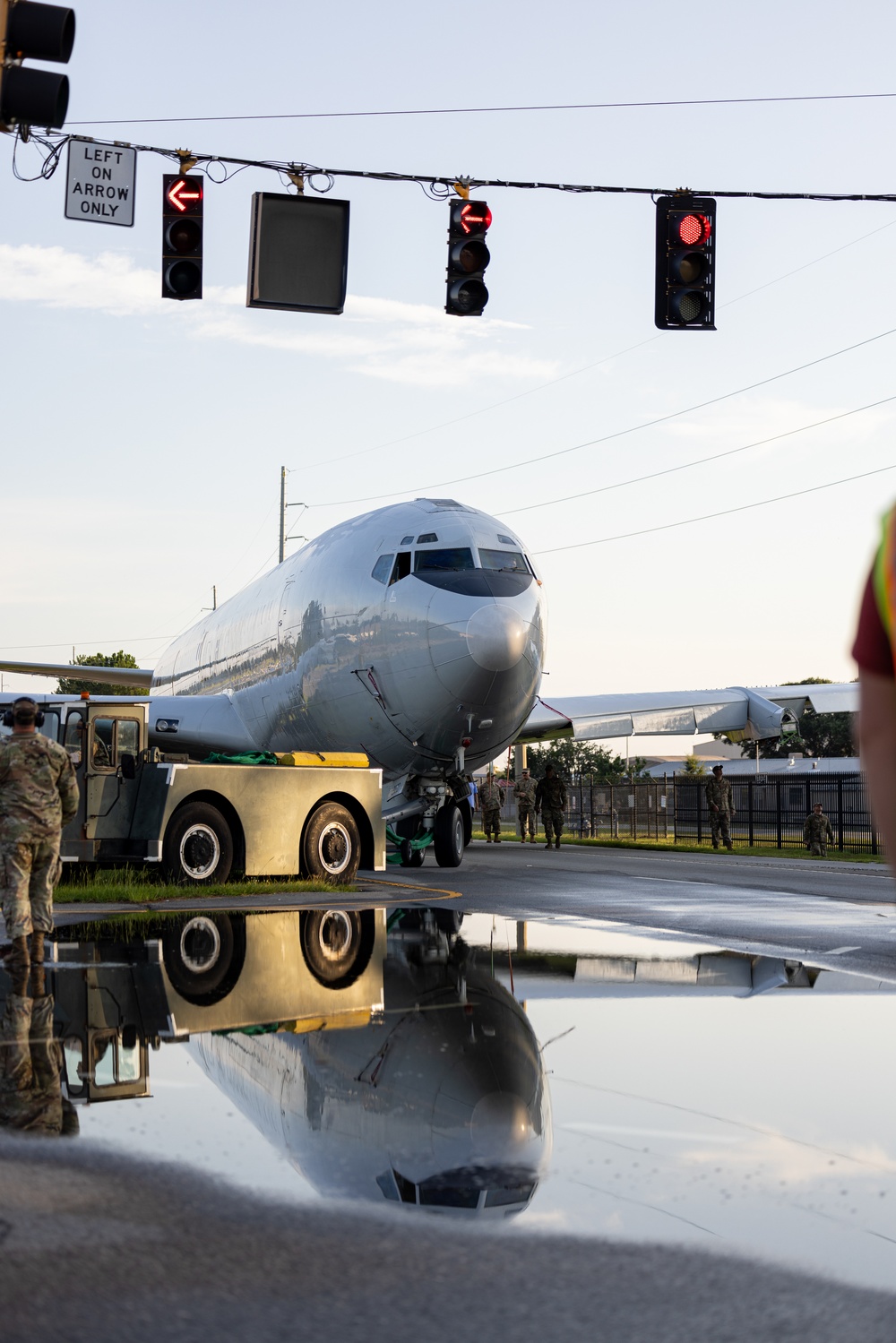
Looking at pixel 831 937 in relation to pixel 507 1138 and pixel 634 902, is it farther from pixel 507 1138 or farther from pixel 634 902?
pixel 507 1138

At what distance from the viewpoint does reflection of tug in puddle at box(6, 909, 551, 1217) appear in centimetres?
486

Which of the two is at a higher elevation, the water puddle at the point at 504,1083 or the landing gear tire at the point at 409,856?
the landing gear tire at the point at 409,856

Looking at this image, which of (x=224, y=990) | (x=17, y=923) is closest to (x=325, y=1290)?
(x=224, y=990)

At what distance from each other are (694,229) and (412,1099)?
1195cm

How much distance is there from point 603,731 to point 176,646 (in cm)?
1015

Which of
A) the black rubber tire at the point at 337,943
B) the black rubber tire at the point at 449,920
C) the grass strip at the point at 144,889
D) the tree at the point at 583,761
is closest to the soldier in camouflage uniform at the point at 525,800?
the grass strip at the point at 144,889

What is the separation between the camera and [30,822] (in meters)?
10.1

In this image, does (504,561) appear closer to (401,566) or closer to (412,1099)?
(401,566)

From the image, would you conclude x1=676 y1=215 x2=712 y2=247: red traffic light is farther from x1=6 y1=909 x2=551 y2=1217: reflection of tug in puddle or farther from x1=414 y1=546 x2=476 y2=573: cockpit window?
x1=6 y1=909 x2=551 y2=1217: reflection of tug in puddle

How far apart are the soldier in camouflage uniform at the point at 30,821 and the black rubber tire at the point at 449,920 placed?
3.20 meters

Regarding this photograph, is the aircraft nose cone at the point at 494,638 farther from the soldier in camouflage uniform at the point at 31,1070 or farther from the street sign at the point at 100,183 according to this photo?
the soldier in camouflage uniform at the point at 31,1070

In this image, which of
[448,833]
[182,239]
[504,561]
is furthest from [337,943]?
[448,833]

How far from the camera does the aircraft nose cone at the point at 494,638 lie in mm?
18938

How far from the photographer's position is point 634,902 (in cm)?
1510
